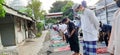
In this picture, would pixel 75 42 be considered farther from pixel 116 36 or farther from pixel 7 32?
pixel 7 32

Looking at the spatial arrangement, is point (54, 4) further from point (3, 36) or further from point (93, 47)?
point (93, 47)

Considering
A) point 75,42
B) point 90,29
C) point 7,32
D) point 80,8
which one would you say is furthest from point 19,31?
point 90,29

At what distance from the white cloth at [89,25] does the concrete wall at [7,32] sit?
1159cm

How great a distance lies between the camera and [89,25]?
6.99m

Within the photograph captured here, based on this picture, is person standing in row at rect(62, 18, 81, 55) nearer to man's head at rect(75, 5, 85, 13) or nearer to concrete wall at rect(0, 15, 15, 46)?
man's head at rect(75, 5, 85, 13)

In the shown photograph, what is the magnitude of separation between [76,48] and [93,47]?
10.8ft

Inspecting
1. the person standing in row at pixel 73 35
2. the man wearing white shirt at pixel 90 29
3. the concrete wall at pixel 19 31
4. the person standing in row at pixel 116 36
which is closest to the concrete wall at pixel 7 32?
the concrete wall at pixel 19 31

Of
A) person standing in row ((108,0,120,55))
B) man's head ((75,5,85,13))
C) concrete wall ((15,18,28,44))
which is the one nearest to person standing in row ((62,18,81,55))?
man's head ((75,5,85,13))

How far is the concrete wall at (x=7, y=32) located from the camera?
709 inches

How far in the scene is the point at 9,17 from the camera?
18.0m

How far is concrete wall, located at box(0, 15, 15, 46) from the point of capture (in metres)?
18.0

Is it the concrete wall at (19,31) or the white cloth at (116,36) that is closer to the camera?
the white cloth at (116,36)

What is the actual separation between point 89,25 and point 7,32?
11.9 metres

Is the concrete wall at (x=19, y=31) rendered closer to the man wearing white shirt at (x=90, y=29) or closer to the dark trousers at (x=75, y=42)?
A: the dark trousers at (x=75, y=42)
